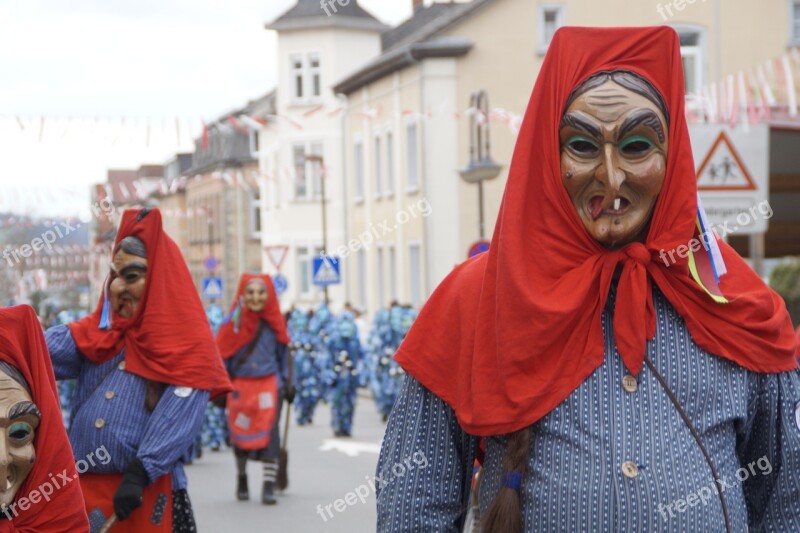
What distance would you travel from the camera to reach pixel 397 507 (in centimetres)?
334

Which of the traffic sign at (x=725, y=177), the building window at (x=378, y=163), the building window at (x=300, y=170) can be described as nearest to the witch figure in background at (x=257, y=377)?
the traffic sign at (x=725, y=177)

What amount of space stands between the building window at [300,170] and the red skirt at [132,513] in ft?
148

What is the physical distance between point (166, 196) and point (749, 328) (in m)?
82.8

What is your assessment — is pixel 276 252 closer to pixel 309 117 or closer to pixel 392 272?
pixel 392 272

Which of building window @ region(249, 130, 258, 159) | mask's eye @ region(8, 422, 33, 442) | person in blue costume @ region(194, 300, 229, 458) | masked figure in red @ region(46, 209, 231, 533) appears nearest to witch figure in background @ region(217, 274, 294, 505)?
person in blue costume @ region(194, 300, 229, 458)

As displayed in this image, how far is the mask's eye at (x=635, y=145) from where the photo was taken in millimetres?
3373

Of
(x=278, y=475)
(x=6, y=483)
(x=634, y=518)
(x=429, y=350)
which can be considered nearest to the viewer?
(x=634, y=518)

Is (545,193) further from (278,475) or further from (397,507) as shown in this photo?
(278,475)

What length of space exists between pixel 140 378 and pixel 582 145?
12.0 ft

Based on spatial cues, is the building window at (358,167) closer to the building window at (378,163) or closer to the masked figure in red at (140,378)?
the building window at (378,163)

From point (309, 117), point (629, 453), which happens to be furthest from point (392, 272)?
point (629, 453)

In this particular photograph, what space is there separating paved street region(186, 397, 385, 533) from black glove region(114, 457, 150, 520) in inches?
212

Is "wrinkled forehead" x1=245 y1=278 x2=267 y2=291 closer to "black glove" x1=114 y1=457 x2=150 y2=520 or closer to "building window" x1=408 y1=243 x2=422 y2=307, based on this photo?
"black glove" x1=114 y1=457 x2=150 y2=520

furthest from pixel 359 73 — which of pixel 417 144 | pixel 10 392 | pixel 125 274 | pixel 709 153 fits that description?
pixel 10 392
